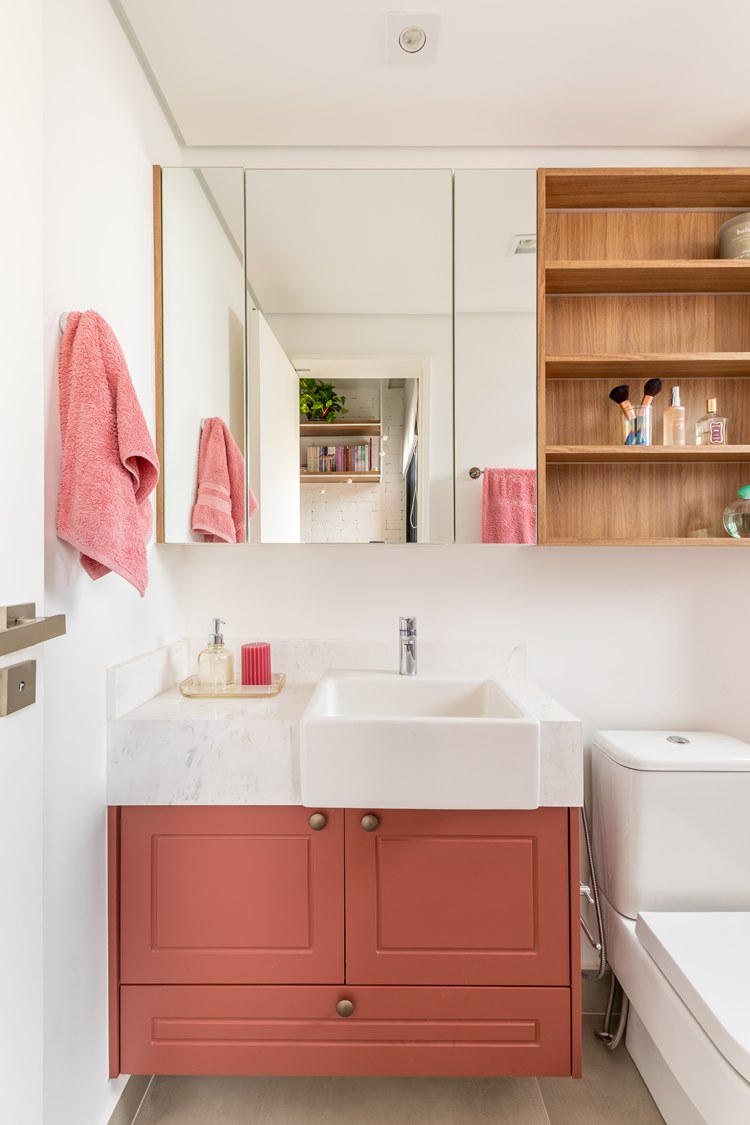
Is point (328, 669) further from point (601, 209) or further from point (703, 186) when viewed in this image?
point (703, 186)

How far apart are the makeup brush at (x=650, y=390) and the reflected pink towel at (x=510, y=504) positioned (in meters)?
0.34

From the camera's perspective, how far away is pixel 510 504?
5.20ft

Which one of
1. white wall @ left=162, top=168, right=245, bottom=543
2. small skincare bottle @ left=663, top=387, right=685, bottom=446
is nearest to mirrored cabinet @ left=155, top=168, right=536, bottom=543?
white wall @ left=162, top=168, right=245, bottom=543

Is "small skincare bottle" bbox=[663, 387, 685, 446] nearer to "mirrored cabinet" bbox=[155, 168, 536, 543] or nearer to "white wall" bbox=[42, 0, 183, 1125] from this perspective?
"mirrored cabinet" bbox=[155, 168, 536, 543]

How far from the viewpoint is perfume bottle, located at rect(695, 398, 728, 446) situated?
5.08 feet

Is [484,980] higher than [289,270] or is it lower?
lower

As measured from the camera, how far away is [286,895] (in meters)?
1.26

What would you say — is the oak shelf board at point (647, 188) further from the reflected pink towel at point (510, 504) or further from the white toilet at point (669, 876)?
the white toilet at point (669, 876)

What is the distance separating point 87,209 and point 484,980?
1.74 meters

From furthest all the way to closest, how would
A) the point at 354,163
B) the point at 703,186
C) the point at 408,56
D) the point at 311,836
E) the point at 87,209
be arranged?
the point at 354,163 < the point at 703,186 < the point at 408,56 < the point at 311,836 < the point at 87,209

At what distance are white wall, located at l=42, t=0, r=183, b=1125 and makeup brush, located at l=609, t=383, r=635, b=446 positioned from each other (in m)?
1.19

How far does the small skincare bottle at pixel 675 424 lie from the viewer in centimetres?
157

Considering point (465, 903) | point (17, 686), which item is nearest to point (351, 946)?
point (465, 903)

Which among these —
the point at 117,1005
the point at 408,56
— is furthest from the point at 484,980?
the point at 408,56
